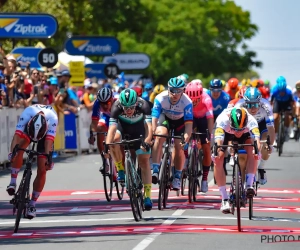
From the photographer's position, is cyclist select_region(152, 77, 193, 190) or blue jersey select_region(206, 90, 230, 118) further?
blue jersey select_region(206, 90, 230, 118)

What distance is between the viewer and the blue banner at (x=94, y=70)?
42.2 metres

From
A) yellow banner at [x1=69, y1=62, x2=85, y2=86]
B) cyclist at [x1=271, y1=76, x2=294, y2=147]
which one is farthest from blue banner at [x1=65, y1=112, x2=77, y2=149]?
cyclist at [x1=271, y1=76, x2=294, y2=147]

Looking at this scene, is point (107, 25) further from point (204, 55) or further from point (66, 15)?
point (204, 55)

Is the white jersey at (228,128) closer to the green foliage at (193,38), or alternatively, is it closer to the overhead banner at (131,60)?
the overhead banner at (131,60)

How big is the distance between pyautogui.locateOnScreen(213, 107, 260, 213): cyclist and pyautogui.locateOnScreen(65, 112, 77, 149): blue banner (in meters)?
16.0

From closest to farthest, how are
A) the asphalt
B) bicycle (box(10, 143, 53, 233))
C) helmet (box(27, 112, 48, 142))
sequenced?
the asphalt → bicycle (box(10, 143, 53, 233)) → helmet (box(27, 112, 48, 142))

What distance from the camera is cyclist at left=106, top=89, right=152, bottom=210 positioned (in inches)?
625

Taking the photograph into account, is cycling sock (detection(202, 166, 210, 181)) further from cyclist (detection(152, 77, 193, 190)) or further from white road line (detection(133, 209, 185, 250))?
white road line (detection(133, 209, 185, 250))

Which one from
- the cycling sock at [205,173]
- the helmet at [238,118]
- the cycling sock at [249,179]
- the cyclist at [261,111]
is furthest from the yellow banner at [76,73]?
the helmet at [238,118]

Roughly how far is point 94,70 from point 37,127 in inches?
1085

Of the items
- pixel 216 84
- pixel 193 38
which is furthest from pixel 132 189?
pixel 193 38

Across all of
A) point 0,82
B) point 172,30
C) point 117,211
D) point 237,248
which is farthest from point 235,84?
point 172,30

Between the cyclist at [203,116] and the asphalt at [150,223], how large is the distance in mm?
539

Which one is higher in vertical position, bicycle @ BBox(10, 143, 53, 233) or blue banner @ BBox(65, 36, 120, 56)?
blue banner @ BBox(65, 36, 120, 56)
